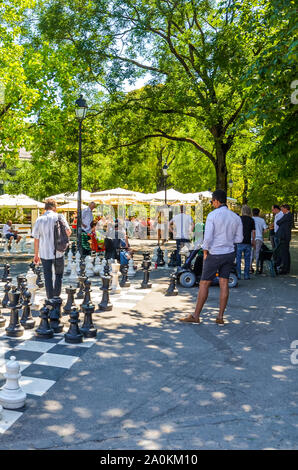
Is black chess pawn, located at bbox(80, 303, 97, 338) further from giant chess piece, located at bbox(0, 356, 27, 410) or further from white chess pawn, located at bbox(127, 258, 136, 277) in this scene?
white chess pawn, located at bbox(127, 258, 136, 277)

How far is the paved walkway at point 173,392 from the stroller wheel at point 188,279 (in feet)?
10.1

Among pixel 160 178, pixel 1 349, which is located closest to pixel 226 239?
pixel 1 349

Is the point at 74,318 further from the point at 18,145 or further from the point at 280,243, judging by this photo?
the point at 18,145

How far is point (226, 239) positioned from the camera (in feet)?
20.3

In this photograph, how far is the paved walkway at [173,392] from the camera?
10.0 feet

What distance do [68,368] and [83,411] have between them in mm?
1023

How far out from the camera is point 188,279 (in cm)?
973

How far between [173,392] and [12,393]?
1432 millimetres

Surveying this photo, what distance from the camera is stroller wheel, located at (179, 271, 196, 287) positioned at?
31.7 feet

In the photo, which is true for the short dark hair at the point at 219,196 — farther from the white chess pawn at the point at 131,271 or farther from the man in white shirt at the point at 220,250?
the white chess pawn at the point at 131,271

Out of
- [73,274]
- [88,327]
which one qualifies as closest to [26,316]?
[88,327]

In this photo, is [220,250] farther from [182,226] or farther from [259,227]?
[259,227]

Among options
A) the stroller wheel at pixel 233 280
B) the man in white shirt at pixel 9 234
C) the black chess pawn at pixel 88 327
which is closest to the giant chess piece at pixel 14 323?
the black chess pawn at pixel 88 327

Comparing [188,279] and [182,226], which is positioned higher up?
[182,226]
